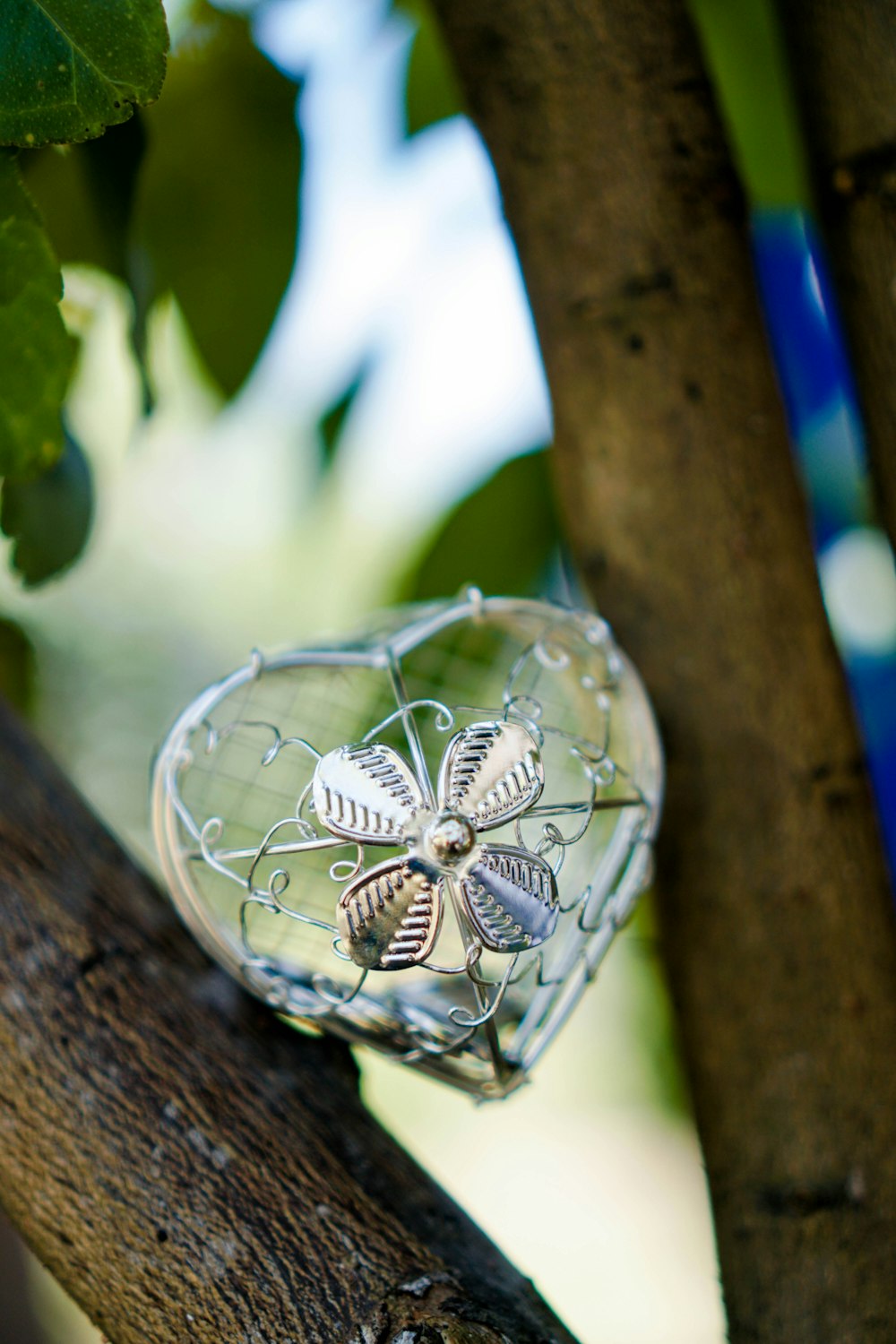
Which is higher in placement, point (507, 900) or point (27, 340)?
point (27, 340)

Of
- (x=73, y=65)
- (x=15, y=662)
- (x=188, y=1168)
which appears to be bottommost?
(x=188, y=1168)

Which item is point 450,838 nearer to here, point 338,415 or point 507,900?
point 507,900

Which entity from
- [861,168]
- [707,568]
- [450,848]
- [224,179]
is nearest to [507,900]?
[450,848]

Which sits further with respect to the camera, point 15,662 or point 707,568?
point 15,662

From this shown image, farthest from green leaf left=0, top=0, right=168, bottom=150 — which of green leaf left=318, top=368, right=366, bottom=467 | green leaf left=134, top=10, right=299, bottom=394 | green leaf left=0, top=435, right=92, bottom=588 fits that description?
green leaf left=318, top=368, right=366, bottom=467

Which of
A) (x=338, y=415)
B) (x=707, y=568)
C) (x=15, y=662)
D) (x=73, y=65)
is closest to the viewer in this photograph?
(x=73, y=65)

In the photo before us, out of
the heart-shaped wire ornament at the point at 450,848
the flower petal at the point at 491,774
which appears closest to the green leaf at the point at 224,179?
the heart-shaped wire ornament at the point at 450,848
